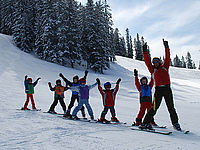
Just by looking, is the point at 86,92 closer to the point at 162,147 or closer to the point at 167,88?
the point at 167,88

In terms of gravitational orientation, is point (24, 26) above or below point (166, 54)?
above

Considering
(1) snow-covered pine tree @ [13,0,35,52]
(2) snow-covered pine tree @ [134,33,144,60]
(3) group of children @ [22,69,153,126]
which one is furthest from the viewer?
(2) snow-covered pine tree @ [134,33,144,60]

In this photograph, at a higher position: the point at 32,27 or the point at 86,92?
the point at 32,27

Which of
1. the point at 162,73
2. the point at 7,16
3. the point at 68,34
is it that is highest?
the point at 7,16

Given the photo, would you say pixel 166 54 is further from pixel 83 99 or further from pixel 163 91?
pixel 83 99

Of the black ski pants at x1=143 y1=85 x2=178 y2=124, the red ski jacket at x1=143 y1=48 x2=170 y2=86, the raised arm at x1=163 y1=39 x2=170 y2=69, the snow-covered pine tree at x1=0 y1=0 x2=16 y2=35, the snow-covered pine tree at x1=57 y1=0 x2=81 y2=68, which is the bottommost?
the black ski pants at x1=143 y1=85 x2=178 y2=124

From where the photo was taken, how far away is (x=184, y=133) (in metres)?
4.57

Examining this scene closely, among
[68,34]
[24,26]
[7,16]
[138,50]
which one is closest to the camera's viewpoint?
[68,34]

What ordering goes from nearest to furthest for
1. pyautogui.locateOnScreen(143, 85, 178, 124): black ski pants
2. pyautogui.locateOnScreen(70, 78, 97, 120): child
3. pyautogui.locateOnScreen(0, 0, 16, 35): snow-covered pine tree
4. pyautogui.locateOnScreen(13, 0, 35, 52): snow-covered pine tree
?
1. pyautogui.locateOnScreen(143, 85, 178, 124): black ski pants
2. pyautogui.locateOnScreen(70, 78, 97, 120): child
3. pyautogui.locateOnScreen(13, 0, 35, 52): snow-covered pine tree
4. pyautogui.locateOnScreen(0, 0, 16, 35): snow-covered pine tree

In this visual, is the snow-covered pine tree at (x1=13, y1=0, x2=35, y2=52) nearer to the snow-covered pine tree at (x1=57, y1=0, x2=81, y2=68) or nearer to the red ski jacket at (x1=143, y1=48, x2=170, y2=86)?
the snow-covered pine tree at (x1=57, y1=0, x2=81, y2=68)

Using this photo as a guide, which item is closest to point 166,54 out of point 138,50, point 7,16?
point 7,16

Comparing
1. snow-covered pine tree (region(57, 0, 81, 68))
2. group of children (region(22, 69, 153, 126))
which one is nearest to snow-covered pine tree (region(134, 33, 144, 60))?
snow-covered pine tree (region(57, 0, 81, 68))

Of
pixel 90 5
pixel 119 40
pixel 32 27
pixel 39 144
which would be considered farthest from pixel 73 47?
pixel 119 40

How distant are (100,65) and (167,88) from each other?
22841mm
